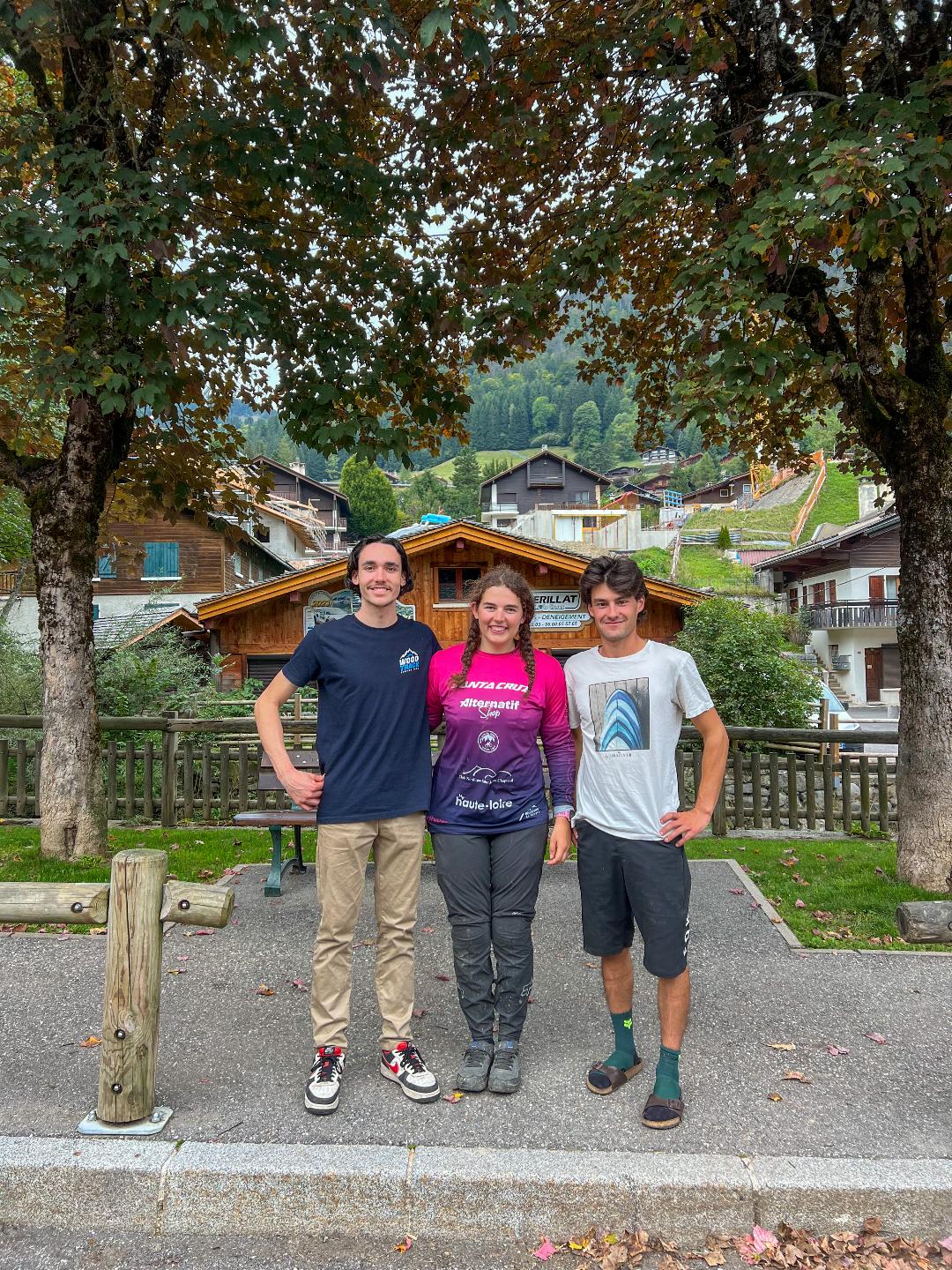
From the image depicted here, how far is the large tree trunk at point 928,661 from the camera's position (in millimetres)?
6004

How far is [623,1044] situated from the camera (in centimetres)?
354

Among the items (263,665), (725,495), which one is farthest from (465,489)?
(263,665)

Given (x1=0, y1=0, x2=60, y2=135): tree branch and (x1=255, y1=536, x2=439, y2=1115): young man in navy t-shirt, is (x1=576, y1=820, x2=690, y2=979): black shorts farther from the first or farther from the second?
(x1=0, y1=0, x2=60, y2=135): tree branch

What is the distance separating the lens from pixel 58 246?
5379mm

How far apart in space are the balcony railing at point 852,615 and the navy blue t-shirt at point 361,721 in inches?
1511

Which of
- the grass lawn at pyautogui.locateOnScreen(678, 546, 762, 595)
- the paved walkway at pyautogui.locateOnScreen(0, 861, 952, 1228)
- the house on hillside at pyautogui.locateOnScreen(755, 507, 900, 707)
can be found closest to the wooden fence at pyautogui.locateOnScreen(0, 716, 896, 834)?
the paved walkway at pyautogui.locateOnScreen(0, 861, 952, 1228)

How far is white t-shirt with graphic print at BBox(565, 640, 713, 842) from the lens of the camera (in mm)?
3258

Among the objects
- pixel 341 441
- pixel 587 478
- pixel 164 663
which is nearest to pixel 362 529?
pixel 587 478

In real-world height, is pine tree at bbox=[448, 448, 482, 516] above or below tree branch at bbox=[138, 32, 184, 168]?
above

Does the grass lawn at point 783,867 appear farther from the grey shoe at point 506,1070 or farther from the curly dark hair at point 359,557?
the curly dark hair at point 359,557

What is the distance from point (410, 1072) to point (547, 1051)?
30.2 inches

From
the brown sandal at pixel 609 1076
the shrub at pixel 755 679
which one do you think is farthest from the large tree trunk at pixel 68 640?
the shrub at pixel 755 679

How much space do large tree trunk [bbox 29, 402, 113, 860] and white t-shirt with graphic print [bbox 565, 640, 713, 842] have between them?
5039 millimetres

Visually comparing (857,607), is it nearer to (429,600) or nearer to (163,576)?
(429,600)
